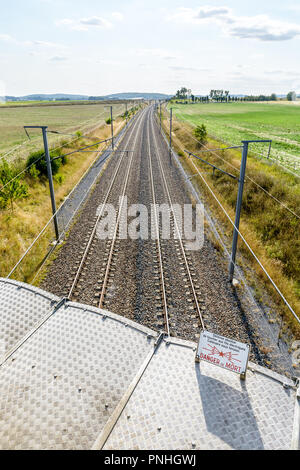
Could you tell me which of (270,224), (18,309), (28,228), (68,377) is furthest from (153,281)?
(270,224)

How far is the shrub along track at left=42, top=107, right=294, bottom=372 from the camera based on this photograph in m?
11.0

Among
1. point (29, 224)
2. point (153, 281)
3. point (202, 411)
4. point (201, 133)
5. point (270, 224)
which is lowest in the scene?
point (153, 281)

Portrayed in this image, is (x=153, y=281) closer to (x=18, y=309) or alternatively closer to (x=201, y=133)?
(x=18, y=309)

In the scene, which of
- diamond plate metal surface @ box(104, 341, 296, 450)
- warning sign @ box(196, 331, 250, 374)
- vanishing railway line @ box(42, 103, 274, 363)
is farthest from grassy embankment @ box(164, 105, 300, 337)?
diamond plate metal surface @ box(104, 341, 296, 450)

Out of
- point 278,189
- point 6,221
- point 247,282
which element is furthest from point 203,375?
point 278,189

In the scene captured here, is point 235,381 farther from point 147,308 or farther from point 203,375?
point 147,308

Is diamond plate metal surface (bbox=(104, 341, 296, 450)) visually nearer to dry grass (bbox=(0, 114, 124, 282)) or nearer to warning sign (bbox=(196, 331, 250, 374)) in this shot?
warning sign (bbox=(196, 331, 250, 374))

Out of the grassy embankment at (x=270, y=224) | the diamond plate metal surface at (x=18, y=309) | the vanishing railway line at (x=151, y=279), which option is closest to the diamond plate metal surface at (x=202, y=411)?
the diamond plate metal surface at (x=18, y=309)

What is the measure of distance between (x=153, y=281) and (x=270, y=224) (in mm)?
9208

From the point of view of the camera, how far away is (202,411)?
4.50 m
